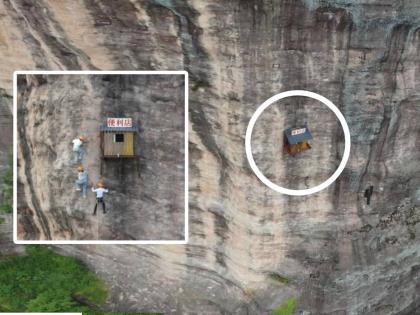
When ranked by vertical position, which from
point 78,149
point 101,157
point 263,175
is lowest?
point 263,175

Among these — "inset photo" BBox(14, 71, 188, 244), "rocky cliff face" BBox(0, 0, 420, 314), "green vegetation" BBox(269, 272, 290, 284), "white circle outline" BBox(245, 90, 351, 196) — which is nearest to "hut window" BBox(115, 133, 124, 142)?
"inset photo" BBox(14, 71, 188, 244)

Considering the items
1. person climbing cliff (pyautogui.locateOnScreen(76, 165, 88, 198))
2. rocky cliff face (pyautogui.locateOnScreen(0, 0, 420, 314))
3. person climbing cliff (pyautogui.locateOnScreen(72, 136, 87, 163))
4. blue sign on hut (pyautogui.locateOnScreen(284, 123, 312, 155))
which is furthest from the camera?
person climbing cliff (pyautogui.locateOnScreen(76, 165, 88, 198))

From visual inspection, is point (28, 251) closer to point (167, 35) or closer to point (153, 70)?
point (153, 70)

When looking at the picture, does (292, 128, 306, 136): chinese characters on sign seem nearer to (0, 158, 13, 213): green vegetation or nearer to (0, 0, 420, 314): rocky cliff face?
(0, 0, 420, 314): rocky cliff face

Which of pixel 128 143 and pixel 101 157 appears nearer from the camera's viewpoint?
pixel 128 143

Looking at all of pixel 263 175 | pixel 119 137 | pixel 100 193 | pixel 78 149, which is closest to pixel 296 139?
pixel 263 175

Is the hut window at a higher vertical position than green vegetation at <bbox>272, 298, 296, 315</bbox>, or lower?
higher

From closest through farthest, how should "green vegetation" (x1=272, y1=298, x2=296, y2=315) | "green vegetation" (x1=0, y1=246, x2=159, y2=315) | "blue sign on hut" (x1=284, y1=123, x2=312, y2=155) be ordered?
"blue sign on hut" (x1=284, y1=123, x2=312, y2=155) → "green vegetation" (x1=272, y1=298, x2=296, y2=315) → "green vegetation" (x1=0, y1=246, x2=159, y2=315)

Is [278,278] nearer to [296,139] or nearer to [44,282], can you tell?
[296,139]

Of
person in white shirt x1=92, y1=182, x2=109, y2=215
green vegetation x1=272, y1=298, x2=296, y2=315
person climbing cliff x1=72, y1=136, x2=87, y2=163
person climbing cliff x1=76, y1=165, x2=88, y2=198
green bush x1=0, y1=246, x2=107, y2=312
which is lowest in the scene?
green vegetation x1=272, y1=298, x2=296, y2=315
